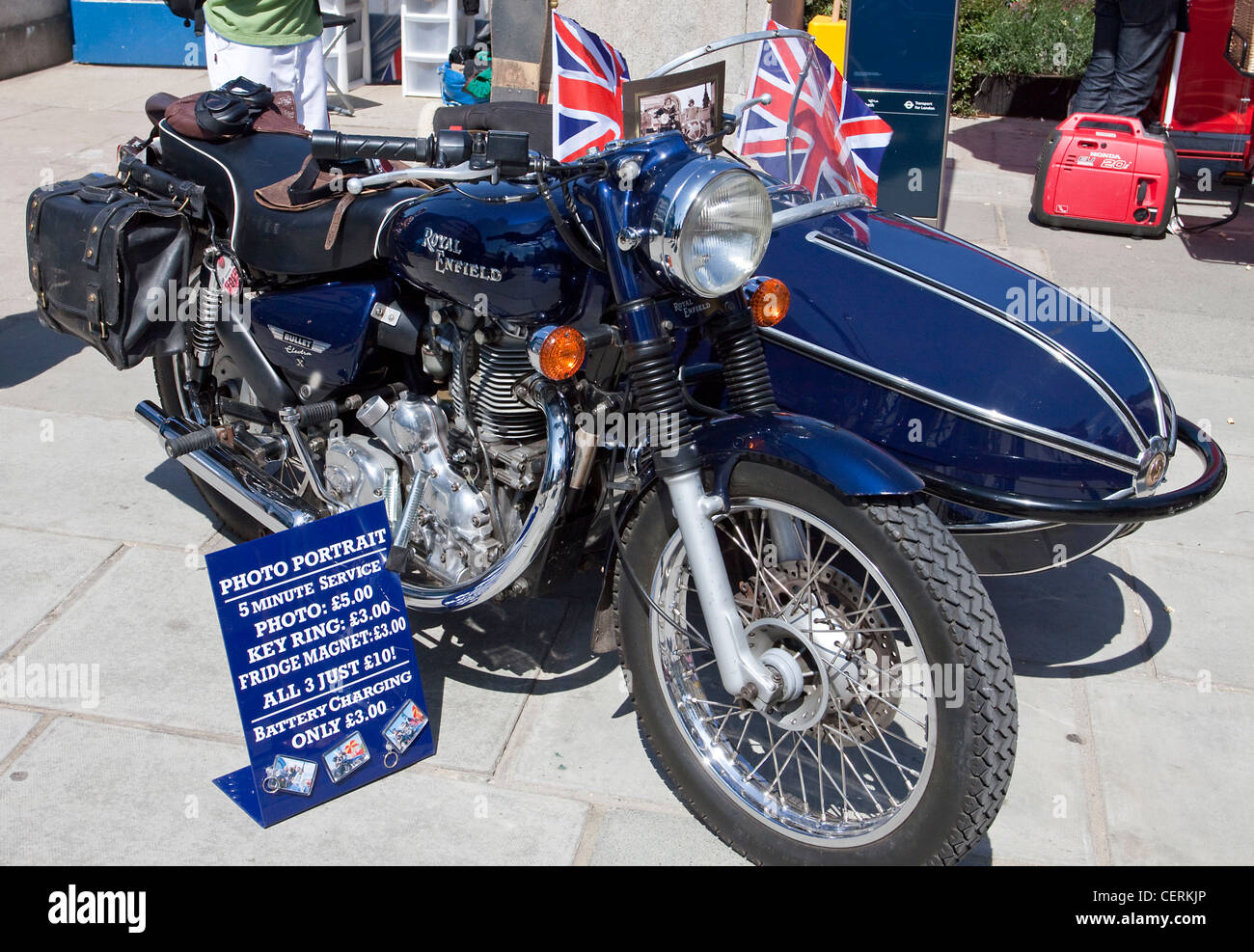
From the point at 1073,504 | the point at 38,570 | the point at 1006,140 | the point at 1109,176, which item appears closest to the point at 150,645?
the point at 38,570

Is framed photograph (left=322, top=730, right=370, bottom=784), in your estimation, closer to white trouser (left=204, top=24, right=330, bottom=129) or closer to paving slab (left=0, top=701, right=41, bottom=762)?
paving slab (left=0, top=701, right=41, bottom=762)

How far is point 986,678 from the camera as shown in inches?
90.3

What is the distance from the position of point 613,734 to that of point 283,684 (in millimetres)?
857

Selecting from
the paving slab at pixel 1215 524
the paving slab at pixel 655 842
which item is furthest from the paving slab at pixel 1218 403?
the paving slab at pixel 655 842

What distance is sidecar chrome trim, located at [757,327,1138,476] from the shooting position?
3.04 metres

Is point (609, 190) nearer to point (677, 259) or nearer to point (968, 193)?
point (677, 259)

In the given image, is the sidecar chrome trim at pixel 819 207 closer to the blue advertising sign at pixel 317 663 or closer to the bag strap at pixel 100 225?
the blue advertising sign at pixel 317 663

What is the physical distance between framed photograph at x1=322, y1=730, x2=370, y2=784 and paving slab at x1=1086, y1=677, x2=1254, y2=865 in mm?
1794

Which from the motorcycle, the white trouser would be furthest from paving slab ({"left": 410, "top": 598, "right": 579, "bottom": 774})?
the white trouser

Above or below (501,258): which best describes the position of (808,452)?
below

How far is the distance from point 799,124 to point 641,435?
1.44 meters

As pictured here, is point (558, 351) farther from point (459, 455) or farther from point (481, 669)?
point (481, 669)

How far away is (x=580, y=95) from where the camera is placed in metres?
4.07

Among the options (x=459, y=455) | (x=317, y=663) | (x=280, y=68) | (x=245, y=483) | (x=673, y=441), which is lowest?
(x=317, y=663)
